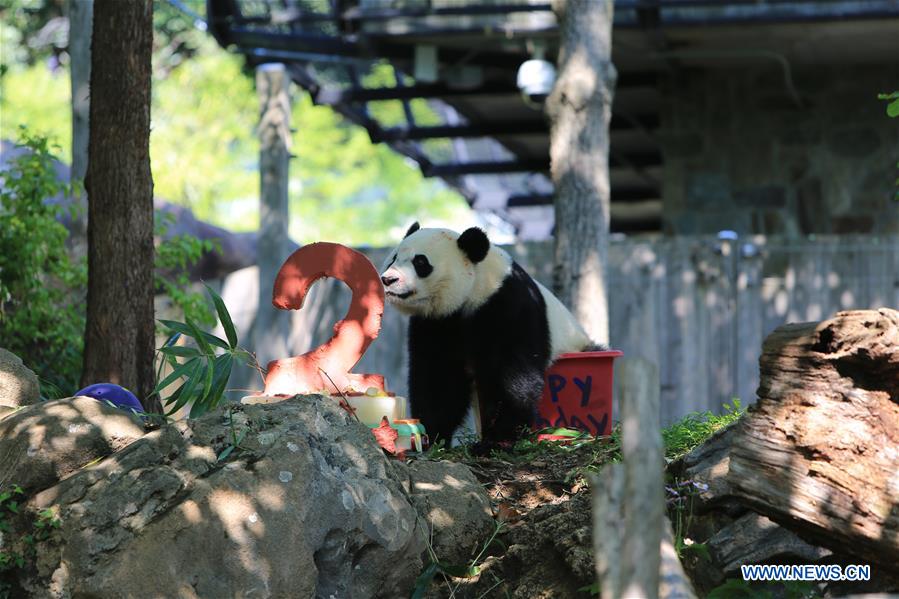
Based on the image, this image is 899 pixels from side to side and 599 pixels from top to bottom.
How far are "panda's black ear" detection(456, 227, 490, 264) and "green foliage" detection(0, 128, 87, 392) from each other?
2818 millimetres

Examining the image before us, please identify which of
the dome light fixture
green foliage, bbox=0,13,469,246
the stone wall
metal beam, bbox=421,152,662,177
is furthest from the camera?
green foliage, bbox=0,13,469,246

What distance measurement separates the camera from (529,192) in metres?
17.6

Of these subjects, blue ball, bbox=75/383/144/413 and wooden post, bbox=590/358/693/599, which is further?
blue ball, bbox=75/383/144/413

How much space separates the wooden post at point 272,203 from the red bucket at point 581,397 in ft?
13.5

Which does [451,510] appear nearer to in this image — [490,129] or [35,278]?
[35,278]

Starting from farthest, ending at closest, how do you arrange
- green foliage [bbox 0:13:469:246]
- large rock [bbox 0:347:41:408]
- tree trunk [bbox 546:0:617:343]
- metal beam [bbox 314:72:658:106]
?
1. green foliage [bbox 0:13:469:246]
2. metal beam [bbox 314:72:658:106]
3. tree trunk [bbox 546:0:617:343]
4. large rock [bbox 0:347:41:408]

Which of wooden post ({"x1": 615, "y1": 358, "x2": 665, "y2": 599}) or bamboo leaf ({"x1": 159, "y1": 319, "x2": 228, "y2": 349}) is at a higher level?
bamboo leaf ({"x1": 159, "y1": 319, "x2": 228, "y2": 349})

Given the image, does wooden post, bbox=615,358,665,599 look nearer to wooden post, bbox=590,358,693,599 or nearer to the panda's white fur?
wooden post, bbox=590,358,693,599

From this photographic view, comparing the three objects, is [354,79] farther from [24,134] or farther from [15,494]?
[15,494]

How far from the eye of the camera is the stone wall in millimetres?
11445

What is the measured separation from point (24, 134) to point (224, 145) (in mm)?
15893

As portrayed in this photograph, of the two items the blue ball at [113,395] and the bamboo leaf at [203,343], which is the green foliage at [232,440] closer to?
the bamboo leaf at [203,343]

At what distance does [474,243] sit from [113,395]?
1971 millimetres

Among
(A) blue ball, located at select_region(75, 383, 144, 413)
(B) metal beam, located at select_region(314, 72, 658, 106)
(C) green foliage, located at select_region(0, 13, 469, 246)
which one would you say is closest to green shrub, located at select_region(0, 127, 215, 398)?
(A) blue ball, located at select_region(75, 383, 144, 413)
